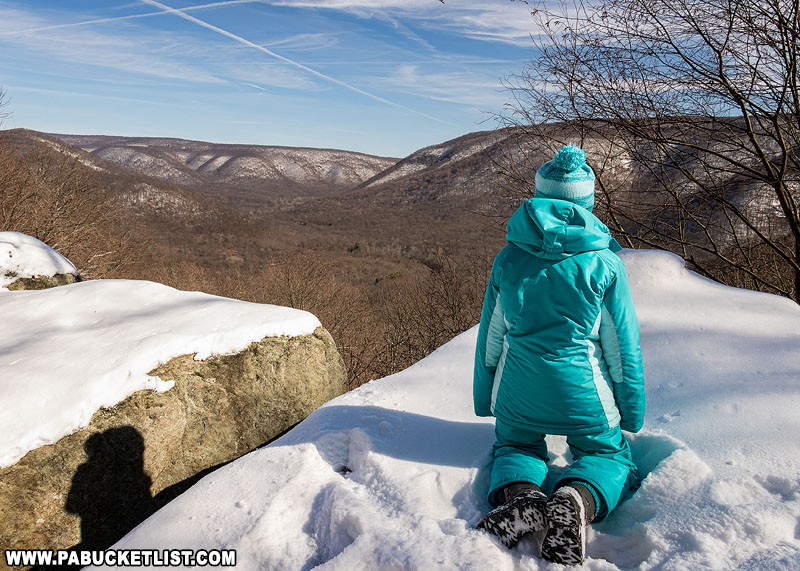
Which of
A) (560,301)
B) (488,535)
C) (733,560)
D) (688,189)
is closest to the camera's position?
(733,560)

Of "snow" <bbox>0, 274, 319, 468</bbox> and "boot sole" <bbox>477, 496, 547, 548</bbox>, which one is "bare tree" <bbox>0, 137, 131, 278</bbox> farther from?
"boot sole" <bbox>477, 496, 547, 548</bbox>

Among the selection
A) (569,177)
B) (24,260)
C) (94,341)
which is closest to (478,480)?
(569,177)

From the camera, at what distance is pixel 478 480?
6.99 feet

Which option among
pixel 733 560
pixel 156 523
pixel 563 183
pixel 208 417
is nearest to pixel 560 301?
pixel 563 183

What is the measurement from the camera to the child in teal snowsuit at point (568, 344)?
6.20 feet

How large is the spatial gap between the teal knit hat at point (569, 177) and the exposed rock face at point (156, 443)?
2.41m

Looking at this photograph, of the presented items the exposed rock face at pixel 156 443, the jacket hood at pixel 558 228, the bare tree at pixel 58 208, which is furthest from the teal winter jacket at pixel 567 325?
the bare tree at pixel 58 208

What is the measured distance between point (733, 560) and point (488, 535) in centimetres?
73

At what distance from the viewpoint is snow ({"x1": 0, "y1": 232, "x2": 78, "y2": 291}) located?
5.04 meters

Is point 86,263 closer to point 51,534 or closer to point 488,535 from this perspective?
point 51,534

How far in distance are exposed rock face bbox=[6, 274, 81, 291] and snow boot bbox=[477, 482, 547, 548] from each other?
523cm

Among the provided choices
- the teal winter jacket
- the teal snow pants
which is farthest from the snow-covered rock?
the teal winter jacket

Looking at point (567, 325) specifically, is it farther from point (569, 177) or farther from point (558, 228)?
point (569, 177)

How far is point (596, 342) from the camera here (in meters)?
2.03
